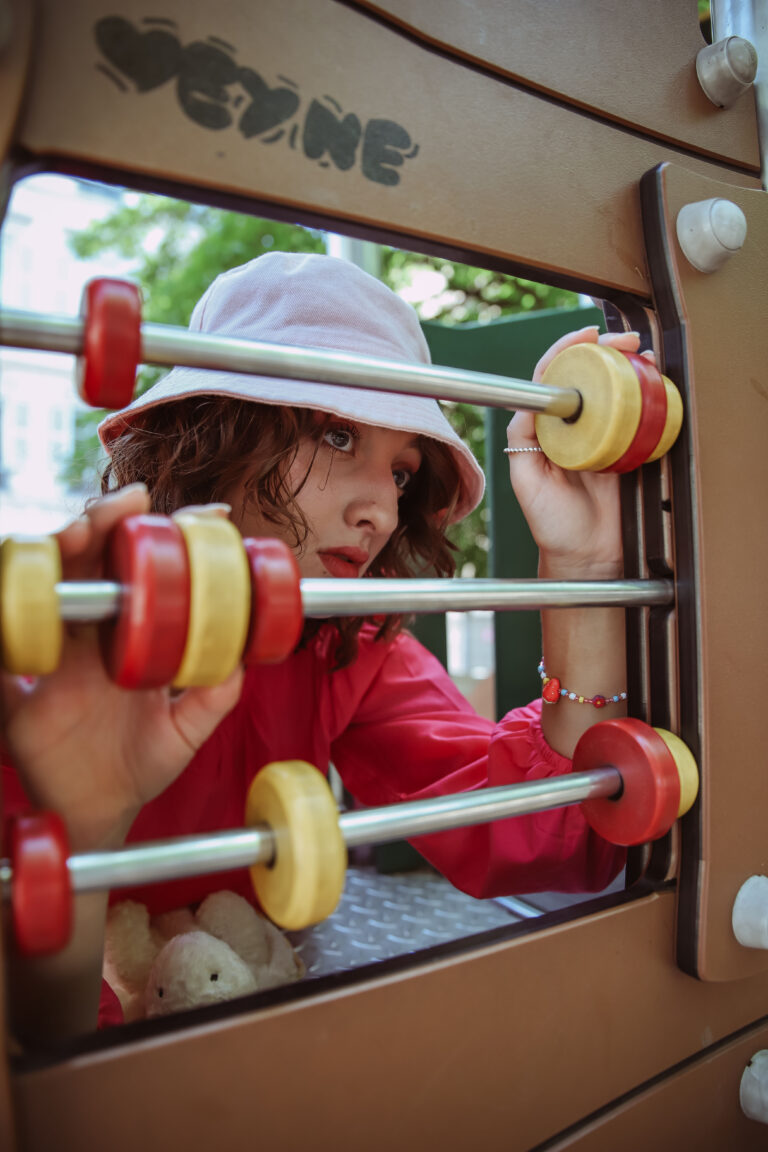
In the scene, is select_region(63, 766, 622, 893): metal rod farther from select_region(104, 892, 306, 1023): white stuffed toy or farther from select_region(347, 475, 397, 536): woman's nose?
select_region(347, 475, 397, 536): woman's nose

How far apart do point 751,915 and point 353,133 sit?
2.03 feet

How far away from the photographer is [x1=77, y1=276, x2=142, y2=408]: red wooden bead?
405 mm

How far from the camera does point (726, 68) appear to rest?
0.64 metres

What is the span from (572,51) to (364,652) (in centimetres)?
83

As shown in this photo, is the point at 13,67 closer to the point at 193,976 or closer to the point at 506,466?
the point at 193,976

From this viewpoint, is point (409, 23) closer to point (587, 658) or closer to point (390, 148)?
point (390, 148)

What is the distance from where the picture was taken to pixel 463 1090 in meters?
0.51

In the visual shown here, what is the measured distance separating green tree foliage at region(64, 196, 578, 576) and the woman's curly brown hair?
2.93 meters

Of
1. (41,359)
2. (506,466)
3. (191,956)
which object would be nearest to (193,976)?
(191,956)

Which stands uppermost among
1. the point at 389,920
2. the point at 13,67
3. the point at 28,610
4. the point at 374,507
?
the point at 13,67

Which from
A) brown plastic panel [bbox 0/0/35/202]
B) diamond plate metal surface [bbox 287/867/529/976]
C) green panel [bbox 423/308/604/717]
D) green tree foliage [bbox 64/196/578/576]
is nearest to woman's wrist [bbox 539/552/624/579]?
diamond plate metal surface [bbox 287/867/529/976]

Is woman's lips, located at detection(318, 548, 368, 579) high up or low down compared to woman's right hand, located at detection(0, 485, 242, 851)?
up

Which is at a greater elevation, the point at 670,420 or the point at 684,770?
the point at 670,420

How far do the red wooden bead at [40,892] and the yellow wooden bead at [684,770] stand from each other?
41cm
